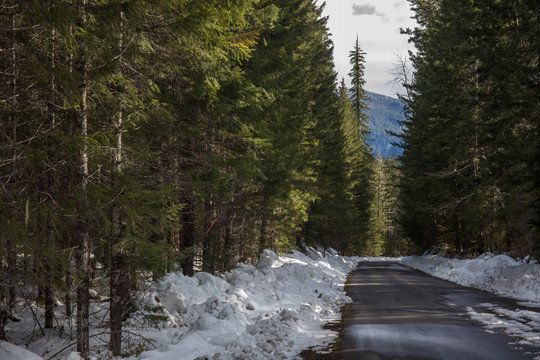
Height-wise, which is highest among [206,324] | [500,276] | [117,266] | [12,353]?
[117,266]

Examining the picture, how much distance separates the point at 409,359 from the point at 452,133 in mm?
22012

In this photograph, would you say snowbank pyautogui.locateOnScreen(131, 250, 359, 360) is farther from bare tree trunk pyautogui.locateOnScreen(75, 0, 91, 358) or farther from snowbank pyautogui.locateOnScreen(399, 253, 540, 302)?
snowbank pyautogui.locateOnScreen(399, 253, 540, 302)

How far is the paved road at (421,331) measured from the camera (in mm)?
7094

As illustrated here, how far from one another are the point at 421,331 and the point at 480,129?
597 inches

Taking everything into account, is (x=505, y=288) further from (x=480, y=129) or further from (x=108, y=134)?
(x=108, y=134)

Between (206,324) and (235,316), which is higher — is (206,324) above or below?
above

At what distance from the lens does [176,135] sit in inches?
412

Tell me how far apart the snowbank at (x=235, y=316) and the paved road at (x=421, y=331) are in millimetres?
778

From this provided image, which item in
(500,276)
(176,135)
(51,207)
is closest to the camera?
(51,207)

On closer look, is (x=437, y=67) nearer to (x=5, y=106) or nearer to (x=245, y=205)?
(x=245, y=205)

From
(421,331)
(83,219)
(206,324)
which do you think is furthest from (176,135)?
(421,331)

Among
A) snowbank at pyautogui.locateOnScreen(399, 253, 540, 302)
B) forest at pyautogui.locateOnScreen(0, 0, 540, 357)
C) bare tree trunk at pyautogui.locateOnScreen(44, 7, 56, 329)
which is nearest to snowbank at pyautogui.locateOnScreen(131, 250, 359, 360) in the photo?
forest at pyautogui.locateOnScreen(0, 0, 540, 357)

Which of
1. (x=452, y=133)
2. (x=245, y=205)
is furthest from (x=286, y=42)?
(x=452, y=133)

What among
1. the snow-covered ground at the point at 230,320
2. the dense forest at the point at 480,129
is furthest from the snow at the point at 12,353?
the dense forest at the point at 480,129
